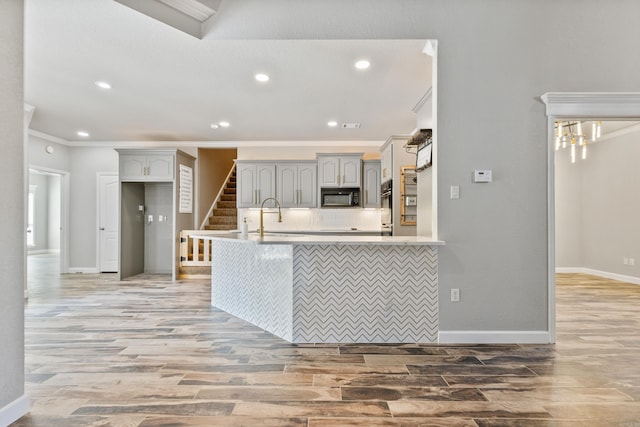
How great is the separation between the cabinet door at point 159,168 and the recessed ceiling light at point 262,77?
3.21m

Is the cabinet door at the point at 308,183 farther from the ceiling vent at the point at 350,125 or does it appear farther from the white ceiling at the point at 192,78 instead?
the ceiling vent at the point at 350,125

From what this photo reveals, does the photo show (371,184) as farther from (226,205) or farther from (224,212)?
(226,205)

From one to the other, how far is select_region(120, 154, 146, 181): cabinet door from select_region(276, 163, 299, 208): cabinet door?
255cm

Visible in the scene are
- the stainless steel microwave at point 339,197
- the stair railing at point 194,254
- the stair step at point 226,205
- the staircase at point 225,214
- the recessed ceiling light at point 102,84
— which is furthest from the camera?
the stair step at point 226,205

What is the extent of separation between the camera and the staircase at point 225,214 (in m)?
8.18

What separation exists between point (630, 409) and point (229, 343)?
9.26ft

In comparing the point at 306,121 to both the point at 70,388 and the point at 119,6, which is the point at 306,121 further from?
the point at 70,388

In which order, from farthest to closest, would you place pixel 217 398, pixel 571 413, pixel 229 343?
pixel 229 343 < pixel 217 398 < pixel 571 413

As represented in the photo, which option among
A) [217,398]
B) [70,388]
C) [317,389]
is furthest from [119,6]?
[317,389]

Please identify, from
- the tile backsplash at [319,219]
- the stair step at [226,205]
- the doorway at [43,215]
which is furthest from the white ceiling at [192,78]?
the doorway at [43,215]

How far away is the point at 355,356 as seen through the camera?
2887 millimetres

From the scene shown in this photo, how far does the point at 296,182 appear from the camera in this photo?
290 inches

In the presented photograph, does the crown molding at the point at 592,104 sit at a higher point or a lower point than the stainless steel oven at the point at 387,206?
higher

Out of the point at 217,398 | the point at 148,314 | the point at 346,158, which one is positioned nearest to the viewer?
the point at 217,398
